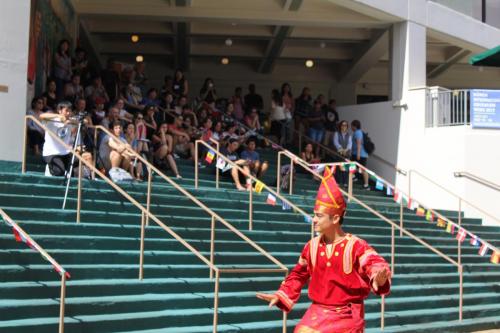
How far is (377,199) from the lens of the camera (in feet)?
52.3

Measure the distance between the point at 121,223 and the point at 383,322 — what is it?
12.5 ft

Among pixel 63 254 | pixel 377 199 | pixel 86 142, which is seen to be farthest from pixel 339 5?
pixel 63 254

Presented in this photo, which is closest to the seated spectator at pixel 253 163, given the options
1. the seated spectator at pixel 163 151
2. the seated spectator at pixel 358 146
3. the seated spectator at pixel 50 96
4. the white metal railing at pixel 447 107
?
the seated spectator at pixel 163 151

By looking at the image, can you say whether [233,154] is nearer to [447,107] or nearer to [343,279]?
[447,107]

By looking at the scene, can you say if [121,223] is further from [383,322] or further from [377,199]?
[377,199]

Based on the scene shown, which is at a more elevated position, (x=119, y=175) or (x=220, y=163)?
(x=220, y=163)

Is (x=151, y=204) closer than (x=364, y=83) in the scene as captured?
Yes

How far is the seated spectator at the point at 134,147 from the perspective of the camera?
11870 mm

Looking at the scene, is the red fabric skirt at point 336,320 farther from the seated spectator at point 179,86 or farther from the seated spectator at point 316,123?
the seated spectator at point 316,123

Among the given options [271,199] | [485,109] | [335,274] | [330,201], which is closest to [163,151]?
[271,199]

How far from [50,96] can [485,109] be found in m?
9.80

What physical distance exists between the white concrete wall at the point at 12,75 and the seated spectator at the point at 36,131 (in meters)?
0.54

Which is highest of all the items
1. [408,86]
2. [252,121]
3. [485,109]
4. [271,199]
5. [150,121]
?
[408,86]

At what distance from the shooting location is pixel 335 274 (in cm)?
517
